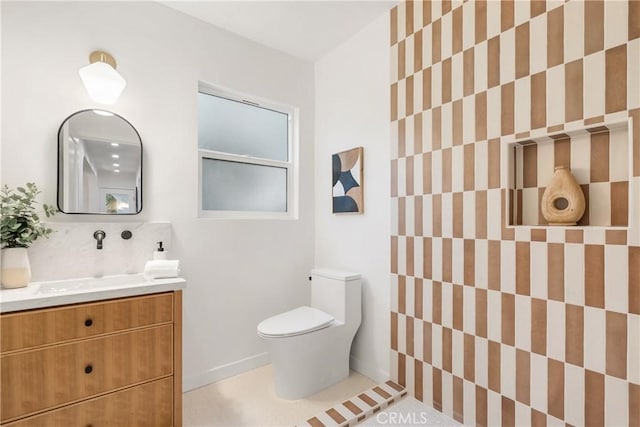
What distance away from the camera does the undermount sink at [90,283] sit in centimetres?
154

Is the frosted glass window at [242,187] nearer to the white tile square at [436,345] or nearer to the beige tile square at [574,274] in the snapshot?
the white tile square at [436,345]

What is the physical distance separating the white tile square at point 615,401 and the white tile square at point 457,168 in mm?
1002

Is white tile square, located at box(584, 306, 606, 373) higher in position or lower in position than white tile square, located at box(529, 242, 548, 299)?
lower

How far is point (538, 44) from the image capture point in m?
1.40

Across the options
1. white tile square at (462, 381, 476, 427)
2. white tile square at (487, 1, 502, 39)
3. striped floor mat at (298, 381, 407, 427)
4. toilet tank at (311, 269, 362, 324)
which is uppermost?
white tile square at (487, 1, 502, 39)

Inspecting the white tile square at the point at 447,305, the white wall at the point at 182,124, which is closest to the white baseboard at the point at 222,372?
the white wall at the point at 182,124

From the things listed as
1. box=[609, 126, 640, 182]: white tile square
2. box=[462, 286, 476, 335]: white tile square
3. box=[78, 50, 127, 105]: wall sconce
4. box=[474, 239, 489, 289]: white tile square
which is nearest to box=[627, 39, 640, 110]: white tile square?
box=[609, 126, 640, 182]: white tile square

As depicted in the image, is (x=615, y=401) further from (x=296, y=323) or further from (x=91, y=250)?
(x=91, y=250)

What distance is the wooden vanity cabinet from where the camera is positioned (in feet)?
4.08

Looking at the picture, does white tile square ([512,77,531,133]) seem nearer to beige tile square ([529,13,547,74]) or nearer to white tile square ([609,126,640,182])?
beige tile square ([529,13,547,74])

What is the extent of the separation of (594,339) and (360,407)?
3.97 ft

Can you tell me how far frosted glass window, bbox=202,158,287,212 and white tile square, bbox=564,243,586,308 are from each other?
1.96 meters

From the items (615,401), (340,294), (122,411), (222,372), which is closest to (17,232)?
(122,411)

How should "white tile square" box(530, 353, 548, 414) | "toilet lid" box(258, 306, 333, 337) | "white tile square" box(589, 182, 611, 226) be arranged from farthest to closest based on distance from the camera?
1. "toilet lid" box(258, 306, 333, 337)
2. "white tile square" box(530, 353, 548, 414)
3. "white tile square" box(589, 182, 611, 226)
